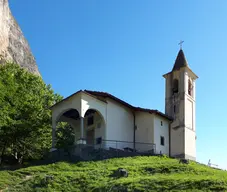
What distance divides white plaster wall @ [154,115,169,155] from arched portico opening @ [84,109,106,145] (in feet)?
18.1

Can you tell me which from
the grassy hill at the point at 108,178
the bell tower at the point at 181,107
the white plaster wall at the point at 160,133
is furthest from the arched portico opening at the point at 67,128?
the bell tower at the point at 181,107

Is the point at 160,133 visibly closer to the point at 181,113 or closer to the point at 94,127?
the point at 181,113

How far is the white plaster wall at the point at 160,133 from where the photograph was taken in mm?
40094

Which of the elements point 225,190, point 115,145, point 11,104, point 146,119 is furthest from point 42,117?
point 225,190

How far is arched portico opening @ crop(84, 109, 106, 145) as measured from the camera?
124 ft

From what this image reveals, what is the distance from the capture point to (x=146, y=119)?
40.3 metres

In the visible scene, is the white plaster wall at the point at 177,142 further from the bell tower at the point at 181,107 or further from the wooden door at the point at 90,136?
the wooden door at the point at 90,136

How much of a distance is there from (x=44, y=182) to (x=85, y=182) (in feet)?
8.04

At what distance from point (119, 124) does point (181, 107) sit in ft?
25.9

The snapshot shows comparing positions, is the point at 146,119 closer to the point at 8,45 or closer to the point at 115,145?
the point at 115,145

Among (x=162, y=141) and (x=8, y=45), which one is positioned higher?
(x=8, y=45)

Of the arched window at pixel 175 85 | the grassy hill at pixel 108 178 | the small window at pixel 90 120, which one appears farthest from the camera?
the arched window at pixel 175 85

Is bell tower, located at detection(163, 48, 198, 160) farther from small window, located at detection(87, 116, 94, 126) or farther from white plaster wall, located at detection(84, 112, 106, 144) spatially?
small window, located at detection(87, 116, 94, 126)

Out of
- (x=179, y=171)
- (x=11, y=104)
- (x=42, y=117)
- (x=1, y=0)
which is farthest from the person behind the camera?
(x=1, y=0)
